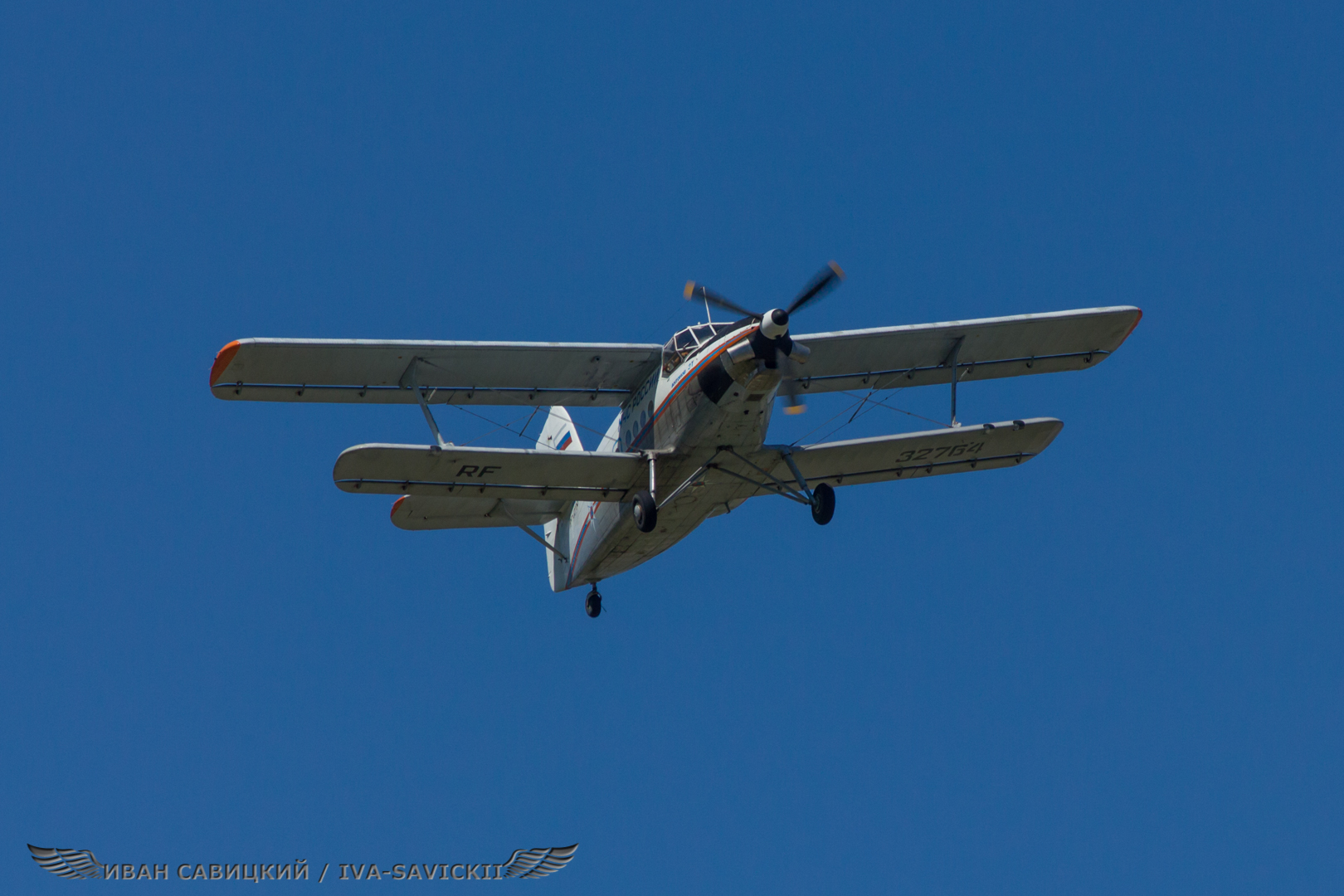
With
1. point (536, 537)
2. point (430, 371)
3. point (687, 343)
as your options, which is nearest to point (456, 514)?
point (536, 537)

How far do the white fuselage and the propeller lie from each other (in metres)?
0.17

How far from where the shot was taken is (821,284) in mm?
22484

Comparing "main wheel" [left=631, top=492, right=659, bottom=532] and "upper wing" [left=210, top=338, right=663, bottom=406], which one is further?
"upper wing" [left=210, top=338, right=663, bottom=406]

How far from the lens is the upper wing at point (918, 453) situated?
2417 centimetres

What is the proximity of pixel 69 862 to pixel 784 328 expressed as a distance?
511 inches

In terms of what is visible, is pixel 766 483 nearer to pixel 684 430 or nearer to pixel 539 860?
pixel 684 430

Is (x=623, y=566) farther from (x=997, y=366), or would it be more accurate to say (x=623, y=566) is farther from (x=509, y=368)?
(x=997, y=366)

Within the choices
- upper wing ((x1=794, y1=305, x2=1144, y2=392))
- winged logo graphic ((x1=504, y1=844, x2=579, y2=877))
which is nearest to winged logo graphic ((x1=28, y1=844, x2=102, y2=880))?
winged logo graphic ((x1=504, y1=844, x2=579, y2=877))

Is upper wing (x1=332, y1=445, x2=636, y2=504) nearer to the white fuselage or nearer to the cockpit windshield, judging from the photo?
the white fuselage

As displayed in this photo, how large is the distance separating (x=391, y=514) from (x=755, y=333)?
7.18m

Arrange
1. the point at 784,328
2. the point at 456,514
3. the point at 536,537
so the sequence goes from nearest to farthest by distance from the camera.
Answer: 1. the point at 784,328
2. the point at 456,514
3. the point at 536,537

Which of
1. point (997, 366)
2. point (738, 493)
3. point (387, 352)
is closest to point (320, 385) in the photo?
point (387, 352)

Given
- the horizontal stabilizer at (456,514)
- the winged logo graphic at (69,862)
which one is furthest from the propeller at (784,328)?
the winged logo graphic at (69,862)

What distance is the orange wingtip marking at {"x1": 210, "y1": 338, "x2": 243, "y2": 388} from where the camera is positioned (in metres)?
22.8
